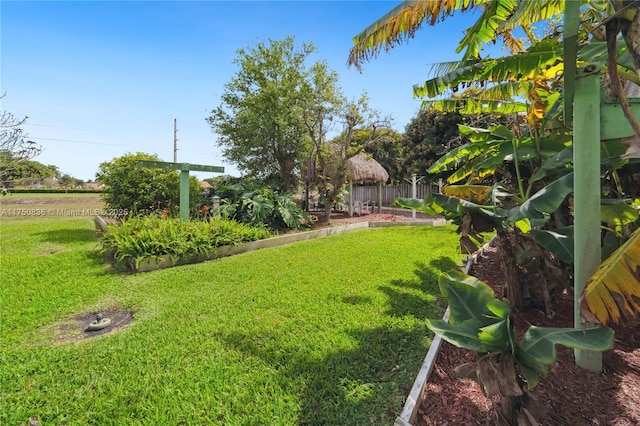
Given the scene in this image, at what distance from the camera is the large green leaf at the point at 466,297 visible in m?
2.02

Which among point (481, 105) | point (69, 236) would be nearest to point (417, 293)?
point (481, 105)

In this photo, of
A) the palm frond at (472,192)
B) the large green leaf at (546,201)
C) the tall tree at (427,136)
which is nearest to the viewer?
the large green leaf at (546,201)

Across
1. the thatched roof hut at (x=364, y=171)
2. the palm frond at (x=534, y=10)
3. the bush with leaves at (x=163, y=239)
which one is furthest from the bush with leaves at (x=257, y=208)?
the palm frond at (x=534, y=10)

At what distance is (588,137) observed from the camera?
2.09m

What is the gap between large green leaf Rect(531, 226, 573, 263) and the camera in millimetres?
2502

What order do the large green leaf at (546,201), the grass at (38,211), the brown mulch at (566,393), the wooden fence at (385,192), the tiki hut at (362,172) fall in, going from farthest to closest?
the wooden fence at (385,192), the tiki hut at (362,172), the grass at (38,211), the large green leaf at (546,201), the brown mulch at (566,393)

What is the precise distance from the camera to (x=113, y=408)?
7.01 ft

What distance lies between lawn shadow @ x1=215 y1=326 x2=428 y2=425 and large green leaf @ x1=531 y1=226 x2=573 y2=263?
1.62m

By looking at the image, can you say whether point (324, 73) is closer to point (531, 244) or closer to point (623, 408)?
point (531, 244)

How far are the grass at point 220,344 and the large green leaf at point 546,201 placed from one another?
5.64ft

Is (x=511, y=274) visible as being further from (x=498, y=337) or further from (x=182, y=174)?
(x=182, y=174)

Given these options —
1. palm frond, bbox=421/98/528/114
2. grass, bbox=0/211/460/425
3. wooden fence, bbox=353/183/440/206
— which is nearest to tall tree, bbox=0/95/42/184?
grass, bbox=0/211/460/425

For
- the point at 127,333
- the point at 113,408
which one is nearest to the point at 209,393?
the point at 113,408

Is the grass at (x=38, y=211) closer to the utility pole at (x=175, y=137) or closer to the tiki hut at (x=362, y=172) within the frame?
the utility pole at (x=175, y=137)
